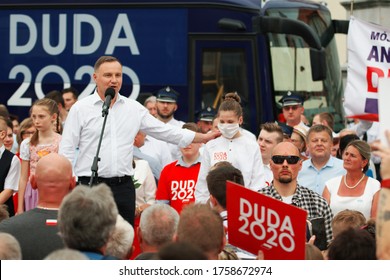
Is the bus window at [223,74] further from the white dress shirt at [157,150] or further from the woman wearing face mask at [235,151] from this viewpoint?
the woman wearing face mask at [235,151]

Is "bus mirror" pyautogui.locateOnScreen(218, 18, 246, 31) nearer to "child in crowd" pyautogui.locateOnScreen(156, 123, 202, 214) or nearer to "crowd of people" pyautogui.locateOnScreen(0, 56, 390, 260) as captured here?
"crowd of people" pyautogui.locateOnScreen(0, 56, 390, 260)

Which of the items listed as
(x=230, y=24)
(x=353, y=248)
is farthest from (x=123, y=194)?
(x=230, y=24)

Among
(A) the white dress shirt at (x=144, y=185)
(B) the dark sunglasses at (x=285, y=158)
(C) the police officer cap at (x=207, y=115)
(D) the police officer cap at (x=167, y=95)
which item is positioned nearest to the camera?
(B) the dark sunglasses at (x=285, y=158)

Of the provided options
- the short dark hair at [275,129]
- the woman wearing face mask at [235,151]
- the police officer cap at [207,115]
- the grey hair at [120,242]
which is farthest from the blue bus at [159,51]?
the grey hair at [120,242]

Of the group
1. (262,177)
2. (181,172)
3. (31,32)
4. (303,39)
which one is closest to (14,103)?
(31,32)

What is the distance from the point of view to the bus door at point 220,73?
1625 cm

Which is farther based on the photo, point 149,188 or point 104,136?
point 149,188

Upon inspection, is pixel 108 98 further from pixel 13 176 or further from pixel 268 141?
pixel 268 141

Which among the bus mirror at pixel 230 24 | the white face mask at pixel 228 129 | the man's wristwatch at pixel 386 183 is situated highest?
the bus mirror at pixel 230 24

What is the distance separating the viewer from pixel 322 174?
1176 centimetres

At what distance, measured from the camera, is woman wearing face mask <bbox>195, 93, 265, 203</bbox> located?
1075cm

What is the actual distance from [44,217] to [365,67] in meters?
4.63

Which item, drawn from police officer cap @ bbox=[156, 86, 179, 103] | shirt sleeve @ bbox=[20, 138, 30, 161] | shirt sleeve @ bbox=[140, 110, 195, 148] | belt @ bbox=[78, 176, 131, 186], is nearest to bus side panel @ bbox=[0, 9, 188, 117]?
police officer cap @ bbox=[156, 86, 179, 103]

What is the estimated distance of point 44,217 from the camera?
24.3ft
